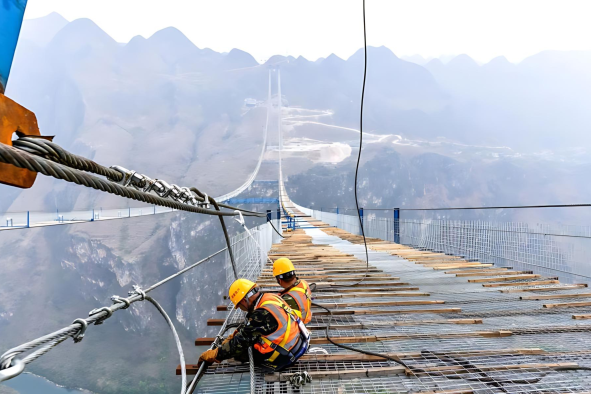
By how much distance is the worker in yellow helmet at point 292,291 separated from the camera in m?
2.90

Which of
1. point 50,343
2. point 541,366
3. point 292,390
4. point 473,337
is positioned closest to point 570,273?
point 473,337

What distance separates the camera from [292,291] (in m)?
2.94

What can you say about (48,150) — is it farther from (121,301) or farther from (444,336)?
(444,336)

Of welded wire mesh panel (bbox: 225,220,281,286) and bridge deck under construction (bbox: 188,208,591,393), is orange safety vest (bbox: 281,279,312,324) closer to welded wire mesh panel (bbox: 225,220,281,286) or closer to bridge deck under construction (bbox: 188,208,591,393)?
bridge deck under construction (bbox: 188,208,591,393)

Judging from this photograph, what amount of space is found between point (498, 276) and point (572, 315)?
2.00m

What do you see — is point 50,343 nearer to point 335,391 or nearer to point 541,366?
point 335,391

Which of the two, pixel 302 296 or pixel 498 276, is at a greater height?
pixel 302 296

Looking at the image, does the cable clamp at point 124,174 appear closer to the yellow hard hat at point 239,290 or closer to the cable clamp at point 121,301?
the cable clamp at point 121,301

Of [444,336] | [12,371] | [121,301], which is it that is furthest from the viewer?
[444,336]

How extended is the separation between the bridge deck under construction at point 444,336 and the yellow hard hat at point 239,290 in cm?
51

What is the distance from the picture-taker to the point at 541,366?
249cm

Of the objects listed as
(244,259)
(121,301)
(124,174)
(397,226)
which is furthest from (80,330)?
(397,226)

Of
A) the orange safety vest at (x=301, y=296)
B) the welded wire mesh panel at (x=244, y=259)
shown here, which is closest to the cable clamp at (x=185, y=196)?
the orange safety vest at (x=301, y=296)

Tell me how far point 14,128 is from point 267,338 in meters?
1.86
